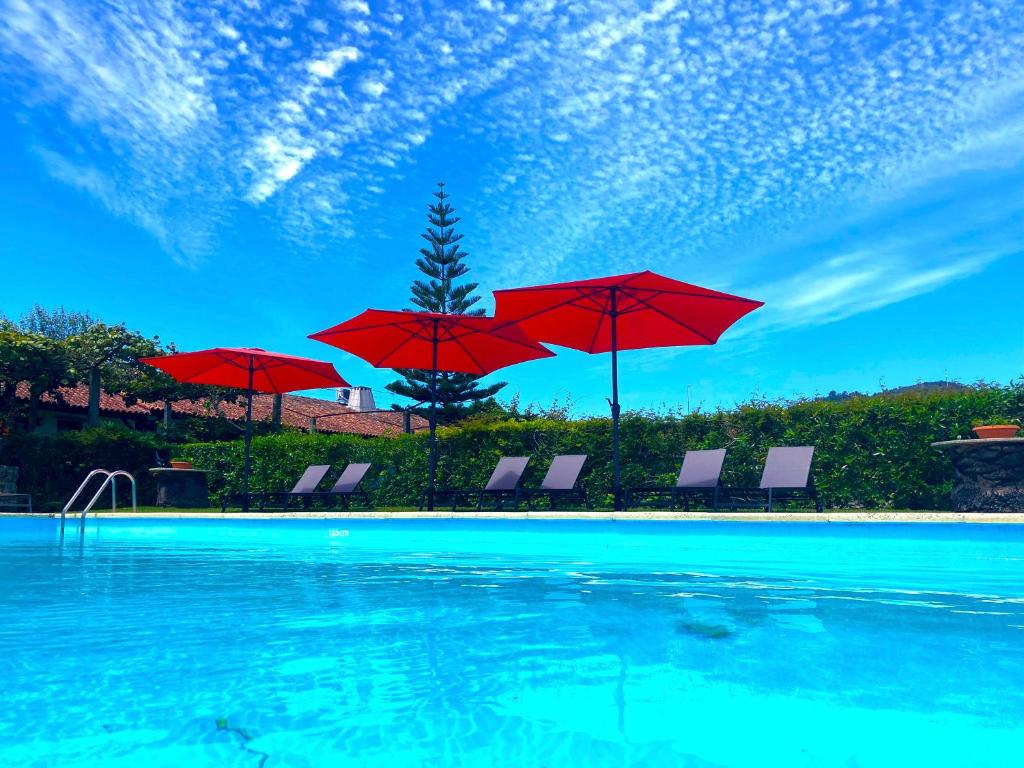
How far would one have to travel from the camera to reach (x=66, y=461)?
15.4 m

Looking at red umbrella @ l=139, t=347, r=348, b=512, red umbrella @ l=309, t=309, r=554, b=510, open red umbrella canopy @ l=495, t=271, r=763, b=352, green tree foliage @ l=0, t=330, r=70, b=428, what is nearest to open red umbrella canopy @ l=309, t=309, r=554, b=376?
red umbrella @ l=309, t=309, r=554, b=510

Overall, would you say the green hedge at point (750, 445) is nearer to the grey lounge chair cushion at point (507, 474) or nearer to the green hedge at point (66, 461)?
the grey lounge chair cushion at point (507, 474)

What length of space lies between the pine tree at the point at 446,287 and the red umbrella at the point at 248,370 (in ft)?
40.2

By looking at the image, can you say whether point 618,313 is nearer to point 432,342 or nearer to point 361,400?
point 432,342

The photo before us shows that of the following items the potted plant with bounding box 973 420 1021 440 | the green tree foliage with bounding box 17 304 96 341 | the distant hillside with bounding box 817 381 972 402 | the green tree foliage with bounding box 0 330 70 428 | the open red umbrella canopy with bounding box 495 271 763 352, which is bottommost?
the potted plant with bounding box 973 420 1021 440

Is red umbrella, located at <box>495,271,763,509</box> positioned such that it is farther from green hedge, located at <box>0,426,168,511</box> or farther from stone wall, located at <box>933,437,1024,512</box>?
green hedge, located at <box>0,426,168,511</box>

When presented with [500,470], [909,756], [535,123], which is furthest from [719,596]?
[535,123]

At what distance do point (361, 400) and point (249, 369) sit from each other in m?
25.3

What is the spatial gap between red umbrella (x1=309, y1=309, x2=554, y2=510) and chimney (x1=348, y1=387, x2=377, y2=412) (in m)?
26.1

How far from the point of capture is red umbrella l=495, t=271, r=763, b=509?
28.8ft

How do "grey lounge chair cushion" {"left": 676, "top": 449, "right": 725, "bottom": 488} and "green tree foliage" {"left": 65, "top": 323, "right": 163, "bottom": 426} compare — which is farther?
"green tree foliage" {"left": 65, "top": 323, "right": 163, "bottom": 426}

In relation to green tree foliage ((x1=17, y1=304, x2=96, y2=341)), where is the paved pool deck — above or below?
below

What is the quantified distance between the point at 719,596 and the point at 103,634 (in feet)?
8.87

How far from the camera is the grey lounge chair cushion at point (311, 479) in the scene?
11820 mm
